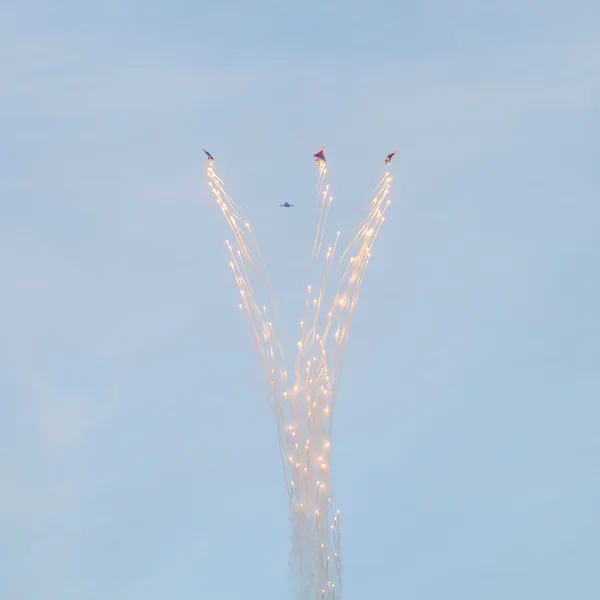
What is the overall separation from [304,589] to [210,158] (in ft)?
104

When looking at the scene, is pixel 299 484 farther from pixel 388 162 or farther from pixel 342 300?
pixel 388 162

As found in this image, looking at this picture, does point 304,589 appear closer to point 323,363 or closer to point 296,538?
point 296,538

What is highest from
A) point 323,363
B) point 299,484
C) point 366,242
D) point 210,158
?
point 210,158

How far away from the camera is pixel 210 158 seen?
102 m

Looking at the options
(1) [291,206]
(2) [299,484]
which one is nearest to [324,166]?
(1) [291,206]

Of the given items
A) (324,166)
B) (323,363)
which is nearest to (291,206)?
(324,166)

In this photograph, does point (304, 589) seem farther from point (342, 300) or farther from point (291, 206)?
point (291, 206)

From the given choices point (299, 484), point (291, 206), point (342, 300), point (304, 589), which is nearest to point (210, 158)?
point (291, 206)

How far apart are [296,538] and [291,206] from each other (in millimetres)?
24407

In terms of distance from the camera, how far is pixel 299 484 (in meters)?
97.3

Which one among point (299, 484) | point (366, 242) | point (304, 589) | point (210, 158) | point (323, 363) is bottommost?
point (304, 589)

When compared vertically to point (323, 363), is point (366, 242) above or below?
above

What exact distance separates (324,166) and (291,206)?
12.9 feet

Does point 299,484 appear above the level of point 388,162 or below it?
below
